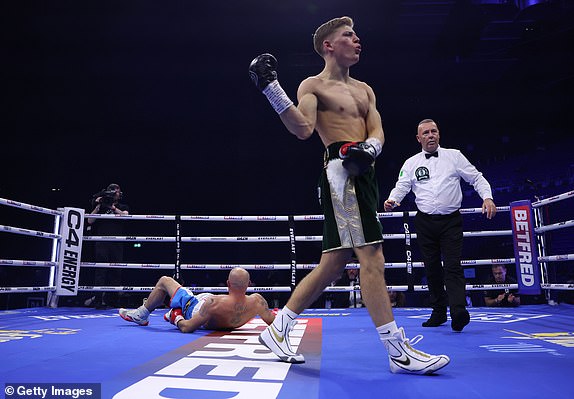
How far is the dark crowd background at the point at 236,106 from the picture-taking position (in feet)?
23.2

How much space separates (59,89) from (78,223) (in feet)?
17.2

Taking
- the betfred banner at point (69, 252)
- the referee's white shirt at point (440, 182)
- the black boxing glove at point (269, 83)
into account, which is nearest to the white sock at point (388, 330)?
the black boxing glove at point (269, 83)

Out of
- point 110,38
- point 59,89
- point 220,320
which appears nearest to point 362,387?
point 220,320

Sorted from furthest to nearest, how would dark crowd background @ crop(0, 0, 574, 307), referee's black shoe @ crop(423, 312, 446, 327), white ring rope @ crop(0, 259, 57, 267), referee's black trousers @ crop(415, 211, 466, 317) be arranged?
dark crowd background @ crop(0, 0, 574, 307) < white ring rope @ crop(0, 259, 57, 267) < referee's black shoe @ crop(423, 312, 446, 327) < referee's black trousers @ crop(415, 211, 466, 317)

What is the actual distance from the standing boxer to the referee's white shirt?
4.05 ft

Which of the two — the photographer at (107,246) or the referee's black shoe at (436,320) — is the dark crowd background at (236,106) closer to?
the referee's black shoe at (436,320)

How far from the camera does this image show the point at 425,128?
3.09 metres

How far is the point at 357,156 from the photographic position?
1.63 metres

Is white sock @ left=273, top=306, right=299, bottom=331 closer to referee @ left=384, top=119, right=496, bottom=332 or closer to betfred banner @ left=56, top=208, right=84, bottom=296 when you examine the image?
referee @ left=384, top=119, right=496, bottom=332

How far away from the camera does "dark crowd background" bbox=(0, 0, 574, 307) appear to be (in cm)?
708

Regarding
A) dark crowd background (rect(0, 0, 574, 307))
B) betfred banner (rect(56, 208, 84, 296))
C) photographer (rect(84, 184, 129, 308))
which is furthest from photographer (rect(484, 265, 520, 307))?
betfred banner (rect(56, 208, 84, 296))

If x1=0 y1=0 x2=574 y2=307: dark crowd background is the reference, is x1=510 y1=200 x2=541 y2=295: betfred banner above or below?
below

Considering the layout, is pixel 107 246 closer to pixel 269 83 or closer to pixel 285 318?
pixel 285 318

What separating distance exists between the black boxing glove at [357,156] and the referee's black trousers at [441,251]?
4.76 ft
